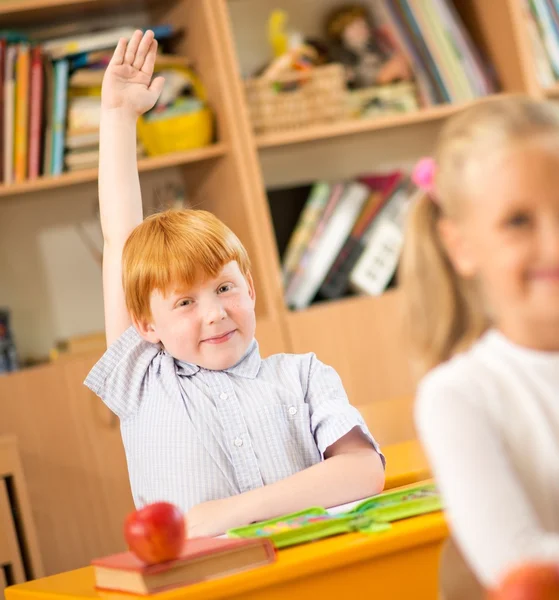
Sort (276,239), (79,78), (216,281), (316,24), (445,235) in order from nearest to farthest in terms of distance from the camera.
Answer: (445,235), (216,281), (79,78), (276,239), (316,24)

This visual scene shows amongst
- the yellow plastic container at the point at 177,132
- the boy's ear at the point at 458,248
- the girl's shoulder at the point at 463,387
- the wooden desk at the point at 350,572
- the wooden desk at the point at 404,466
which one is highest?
the yellow plastic container at the point at 177,132

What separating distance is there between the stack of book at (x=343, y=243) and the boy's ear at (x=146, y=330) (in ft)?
4.29

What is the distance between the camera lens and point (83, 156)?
2549 mm

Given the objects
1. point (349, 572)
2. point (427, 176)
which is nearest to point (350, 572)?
point (349, 572)

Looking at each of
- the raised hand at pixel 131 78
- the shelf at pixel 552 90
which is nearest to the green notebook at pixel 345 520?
the raised hand at pixel 131 78

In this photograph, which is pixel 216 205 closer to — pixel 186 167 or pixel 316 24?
pixel 186 167

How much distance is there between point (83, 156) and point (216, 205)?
0.40m

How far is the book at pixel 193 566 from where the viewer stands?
89cm

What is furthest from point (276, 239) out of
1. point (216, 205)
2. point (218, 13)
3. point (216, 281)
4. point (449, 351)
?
point (449, 351)

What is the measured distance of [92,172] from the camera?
2.53m

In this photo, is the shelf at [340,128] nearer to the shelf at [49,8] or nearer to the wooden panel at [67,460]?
the shelf at [49,8]

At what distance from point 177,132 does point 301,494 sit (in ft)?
5.12

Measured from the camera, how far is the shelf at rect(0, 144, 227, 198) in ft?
8.13

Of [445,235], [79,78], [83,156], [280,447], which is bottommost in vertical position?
[280,447]
